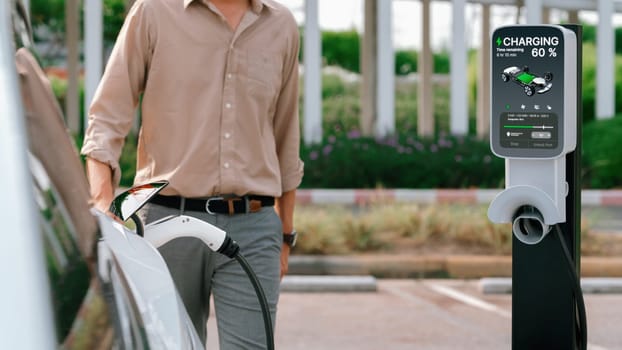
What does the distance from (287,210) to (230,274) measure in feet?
1.26

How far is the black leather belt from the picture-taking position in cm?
320

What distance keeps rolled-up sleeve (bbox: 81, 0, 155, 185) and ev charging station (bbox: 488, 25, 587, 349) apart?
3.24 feet

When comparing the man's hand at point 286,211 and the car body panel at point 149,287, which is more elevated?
the car body panel at point 149,287

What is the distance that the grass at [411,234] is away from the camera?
9.05 m

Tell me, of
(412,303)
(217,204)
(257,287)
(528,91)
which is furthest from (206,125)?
(412,303)

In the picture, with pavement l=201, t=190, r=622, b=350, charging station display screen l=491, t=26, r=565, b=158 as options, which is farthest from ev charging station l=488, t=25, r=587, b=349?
pavement l=201, t=190, r=622, b=350

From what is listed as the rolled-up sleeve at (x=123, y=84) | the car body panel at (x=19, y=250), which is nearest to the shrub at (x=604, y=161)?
the rolled-up sleeve at (x=123, y=84)

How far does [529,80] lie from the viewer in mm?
3158

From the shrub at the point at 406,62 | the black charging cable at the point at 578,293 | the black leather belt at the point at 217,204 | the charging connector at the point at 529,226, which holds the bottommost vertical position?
the shrub at the point at 406,62

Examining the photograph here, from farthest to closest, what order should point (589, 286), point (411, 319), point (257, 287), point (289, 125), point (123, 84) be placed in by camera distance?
point (589, 286), point (411, 319), point (289, 125), point (123, 84), point (257, 287)

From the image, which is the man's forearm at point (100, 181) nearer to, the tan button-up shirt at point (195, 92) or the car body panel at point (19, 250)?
the tan button-up shirt at point (195, 92)

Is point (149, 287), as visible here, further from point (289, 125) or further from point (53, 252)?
point (289, 125)

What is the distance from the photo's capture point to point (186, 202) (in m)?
3.21

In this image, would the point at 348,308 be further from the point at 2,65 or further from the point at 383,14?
the point at 383,14
